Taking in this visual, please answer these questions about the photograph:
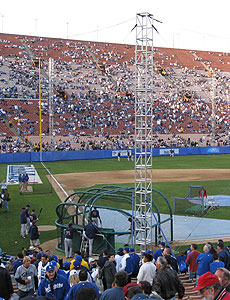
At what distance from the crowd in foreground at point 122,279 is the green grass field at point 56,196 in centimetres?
652

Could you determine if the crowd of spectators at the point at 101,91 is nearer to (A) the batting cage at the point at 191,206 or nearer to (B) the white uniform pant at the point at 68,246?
(A) the batting cage at the point at 191,206

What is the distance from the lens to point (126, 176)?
3394cm

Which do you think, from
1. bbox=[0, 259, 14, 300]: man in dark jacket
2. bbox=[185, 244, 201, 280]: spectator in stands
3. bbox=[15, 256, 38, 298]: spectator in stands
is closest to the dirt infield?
bbox=[185, 244, 201, 280]: spectator in stands

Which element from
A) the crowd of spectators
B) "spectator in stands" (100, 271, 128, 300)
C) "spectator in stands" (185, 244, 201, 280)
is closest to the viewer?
"spectator in stands" (100, 271, 128, 300)

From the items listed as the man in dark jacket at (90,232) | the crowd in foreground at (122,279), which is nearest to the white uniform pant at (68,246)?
the man in dark jacket at (90,232)

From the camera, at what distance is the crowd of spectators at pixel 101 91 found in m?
55.4

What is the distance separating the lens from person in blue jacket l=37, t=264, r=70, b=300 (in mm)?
6887

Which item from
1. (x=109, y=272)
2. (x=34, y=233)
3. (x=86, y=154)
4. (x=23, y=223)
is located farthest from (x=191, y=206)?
(x=86, y=154)

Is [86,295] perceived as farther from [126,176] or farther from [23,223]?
[126,176]

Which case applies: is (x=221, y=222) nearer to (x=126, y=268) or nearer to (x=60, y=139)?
(x=126, y=268)

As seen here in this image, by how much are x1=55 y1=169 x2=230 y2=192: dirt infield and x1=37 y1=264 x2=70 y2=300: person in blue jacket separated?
20548mm

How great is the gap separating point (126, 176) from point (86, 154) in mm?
15097

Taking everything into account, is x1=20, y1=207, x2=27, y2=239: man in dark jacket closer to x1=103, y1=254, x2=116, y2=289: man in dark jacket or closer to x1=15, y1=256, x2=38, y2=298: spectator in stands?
x1=15, y1=256, x2=38, y2=298: spectator in stands

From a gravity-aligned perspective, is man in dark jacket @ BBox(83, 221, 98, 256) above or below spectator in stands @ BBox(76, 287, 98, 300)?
below
